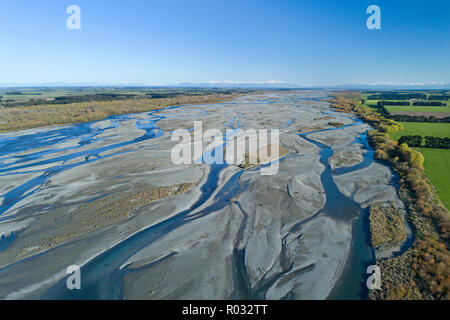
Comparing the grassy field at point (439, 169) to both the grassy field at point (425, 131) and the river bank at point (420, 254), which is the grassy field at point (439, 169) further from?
the grassy field at point (425, 131)

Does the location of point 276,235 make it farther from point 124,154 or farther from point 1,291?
point 124,154

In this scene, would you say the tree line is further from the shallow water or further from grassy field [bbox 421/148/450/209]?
the shallow water

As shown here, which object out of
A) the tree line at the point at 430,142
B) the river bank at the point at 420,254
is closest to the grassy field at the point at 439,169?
the river bank at the point at 420,254

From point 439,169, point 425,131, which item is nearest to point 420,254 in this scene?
point 439,169

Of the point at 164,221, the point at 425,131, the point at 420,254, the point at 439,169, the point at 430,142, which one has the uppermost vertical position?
the point at 425,131

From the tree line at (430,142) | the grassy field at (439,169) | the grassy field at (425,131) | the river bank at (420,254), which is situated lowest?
the river bank at (420,254)

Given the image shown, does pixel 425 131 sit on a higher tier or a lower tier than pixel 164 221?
higher

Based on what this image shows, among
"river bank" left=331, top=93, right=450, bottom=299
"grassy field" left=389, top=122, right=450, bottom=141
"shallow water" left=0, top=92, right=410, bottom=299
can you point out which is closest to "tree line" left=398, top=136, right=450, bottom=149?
"grassy field" left=389, top=122, right=450, bottom=141

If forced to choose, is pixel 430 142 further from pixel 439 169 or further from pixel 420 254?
pixel 420 254
